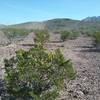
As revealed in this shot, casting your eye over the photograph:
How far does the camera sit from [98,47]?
43.8 metres

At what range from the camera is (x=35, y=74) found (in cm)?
1391

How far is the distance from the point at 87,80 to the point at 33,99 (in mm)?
6374

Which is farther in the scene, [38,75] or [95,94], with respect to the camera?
[95,94]

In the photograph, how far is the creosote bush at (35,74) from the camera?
45.4 ft

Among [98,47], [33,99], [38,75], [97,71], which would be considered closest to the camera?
[33,99]

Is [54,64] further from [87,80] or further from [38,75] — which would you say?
[87,80]

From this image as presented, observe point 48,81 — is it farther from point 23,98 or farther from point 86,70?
point 86,70

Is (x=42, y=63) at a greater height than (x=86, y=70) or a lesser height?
greater

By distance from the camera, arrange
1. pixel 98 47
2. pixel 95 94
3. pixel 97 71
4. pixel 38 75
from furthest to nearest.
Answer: pixel 98 47, pixel 97 71, pixel 95 94, pixel 38 75

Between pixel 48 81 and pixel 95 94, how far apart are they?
7.80 ft

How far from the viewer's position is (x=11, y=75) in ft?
46.4

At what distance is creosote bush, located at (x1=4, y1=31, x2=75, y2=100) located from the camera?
13828mm

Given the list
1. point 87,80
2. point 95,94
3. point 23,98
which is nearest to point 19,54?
point 23,98

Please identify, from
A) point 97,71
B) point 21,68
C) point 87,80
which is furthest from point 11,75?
point 97,71
